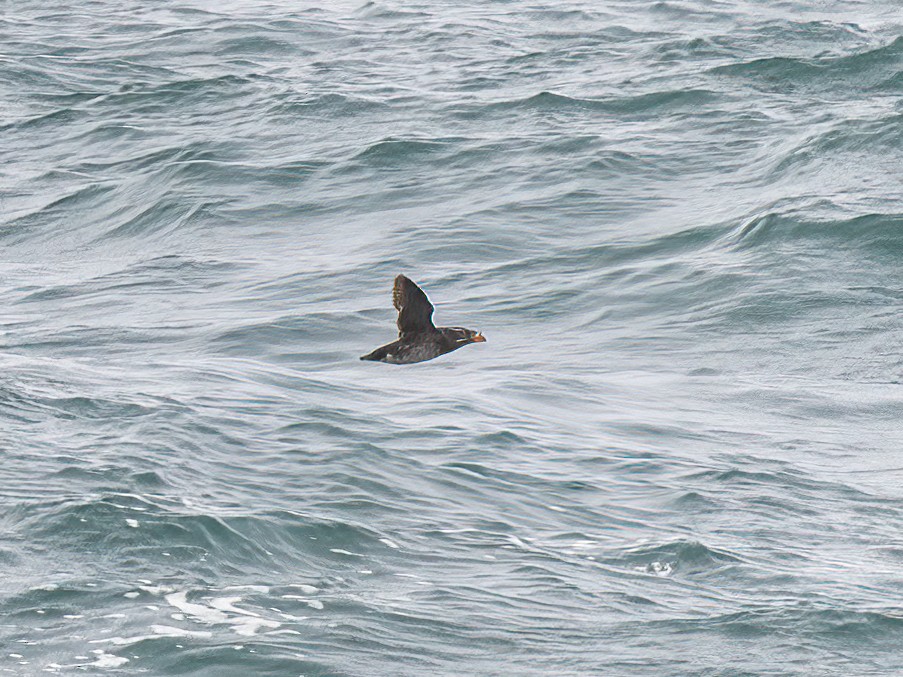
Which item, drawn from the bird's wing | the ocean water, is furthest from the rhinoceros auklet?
the ocean water

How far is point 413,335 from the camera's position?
1177 centimetres

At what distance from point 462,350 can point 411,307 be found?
4825 mm

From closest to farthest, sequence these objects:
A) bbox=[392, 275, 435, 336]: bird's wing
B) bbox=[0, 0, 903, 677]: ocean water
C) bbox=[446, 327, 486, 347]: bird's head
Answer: bbox=[0, 0, 903, 677]: ocean water → bbox=[392, 275, 435, 336]: bird's wing → bbox=[446, 327, 486, 347]: bird's head

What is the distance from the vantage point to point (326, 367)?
1551cm

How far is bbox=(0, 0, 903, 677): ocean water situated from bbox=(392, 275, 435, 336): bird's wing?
3.84ft

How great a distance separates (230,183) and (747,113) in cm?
745

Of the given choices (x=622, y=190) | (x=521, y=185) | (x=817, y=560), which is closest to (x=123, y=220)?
(x=521, y=185)

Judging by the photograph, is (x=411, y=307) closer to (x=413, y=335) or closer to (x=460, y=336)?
(x=413, y=335)

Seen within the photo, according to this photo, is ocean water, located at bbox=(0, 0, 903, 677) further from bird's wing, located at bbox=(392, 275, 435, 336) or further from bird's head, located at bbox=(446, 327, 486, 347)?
bird's wing, located at bbox=(392, 275, 435, 336)

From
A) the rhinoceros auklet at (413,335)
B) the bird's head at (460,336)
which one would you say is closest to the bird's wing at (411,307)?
the rhinoceros auklet at (413,335)

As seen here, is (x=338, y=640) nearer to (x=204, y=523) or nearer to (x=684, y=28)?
(x=204, y=523)

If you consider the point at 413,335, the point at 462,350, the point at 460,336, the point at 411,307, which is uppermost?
the point at 411,307

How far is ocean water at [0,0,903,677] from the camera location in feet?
31.4

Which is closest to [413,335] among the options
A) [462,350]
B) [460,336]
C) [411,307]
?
[411,307]
